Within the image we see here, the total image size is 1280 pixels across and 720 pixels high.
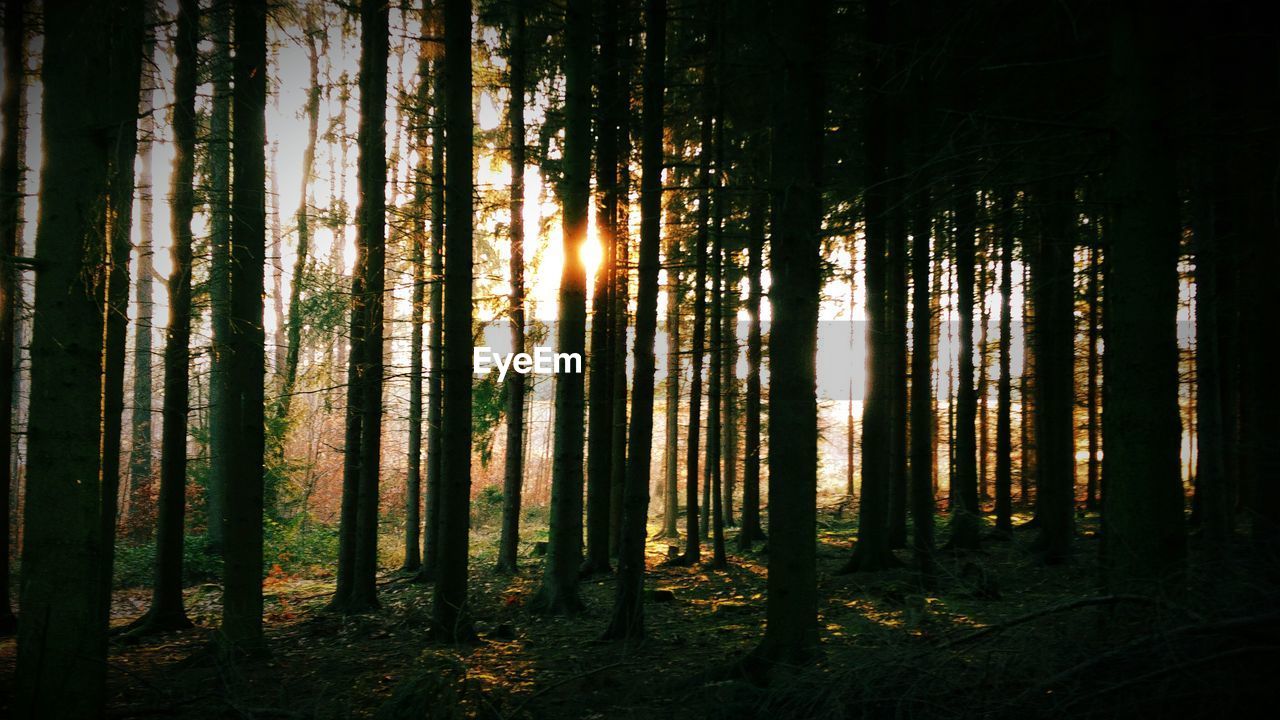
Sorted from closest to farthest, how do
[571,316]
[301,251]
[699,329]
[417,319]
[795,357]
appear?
[795,357], [571,316], [699,329], [417,319], [301,251]

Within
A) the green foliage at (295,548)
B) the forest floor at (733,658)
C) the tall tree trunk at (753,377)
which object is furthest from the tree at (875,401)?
the green foliage at (295,548)

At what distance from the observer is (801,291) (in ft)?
17.9

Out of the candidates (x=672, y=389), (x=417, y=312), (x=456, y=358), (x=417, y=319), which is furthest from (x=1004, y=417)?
(x=417, y=312)

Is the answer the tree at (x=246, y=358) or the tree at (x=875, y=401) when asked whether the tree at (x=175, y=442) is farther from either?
the tree at (x=875, y=401)

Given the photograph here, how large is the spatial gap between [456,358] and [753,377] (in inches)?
443

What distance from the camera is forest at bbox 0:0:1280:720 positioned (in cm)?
432

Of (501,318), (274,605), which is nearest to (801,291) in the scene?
(501,318)

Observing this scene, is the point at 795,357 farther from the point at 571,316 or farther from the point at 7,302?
the point at 7,302

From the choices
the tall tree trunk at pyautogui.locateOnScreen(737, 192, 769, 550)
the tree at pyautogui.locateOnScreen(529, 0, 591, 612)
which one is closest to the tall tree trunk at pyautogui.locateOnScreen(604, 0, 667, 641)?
the tree at pyautogui.locateOnScreen(529, 0, 591, 612)

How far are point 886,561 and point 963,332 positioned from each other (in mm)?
4798

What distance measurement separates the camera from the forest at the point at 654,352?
4.32 m

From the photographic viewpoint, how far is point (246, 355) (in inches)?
288

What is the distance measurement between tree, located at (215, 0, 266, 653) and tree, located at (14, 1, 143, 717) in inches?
106

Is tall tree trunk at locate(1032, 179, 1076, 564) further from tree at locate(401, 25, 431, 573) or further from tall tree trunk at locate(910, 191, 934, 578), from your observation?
tree at locate(401, 25, 431, 573)
